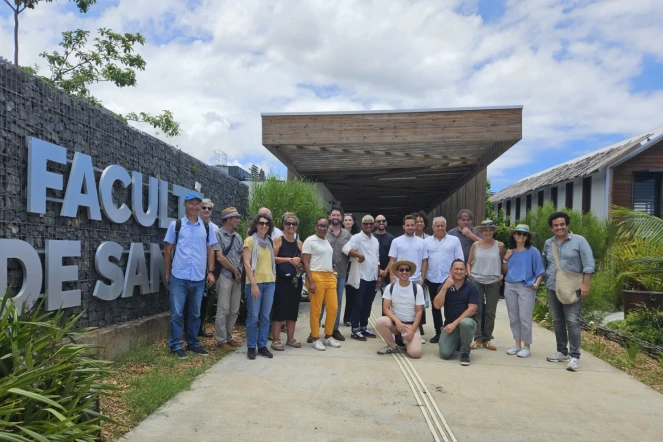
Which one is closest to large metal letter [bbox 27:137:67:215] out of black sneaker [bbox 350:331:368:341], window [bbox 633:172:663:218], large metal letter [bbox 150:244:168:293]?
large metal letter [bbox 150:244:168:293]

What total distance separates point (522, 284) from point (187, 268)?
4.04 metres

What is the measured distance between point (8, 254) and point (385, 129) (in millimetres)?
8167

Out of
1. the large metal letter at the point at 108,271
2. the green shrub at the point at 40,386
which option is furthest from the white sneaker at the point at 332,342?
the green shrub at the point at 40,386

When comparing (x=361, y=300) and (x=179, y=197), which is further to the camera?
(x=179, y=197)

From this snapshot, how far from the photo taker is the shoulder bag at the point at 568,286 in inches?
234

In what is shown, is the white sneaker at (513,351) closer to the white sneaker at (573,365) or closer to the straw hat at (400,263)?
the white sneaker at (573,365)

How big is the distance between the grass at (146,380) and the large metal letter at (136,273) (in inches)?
26.8

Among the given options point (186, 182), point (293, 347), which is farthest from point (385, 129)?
point (293, 347)

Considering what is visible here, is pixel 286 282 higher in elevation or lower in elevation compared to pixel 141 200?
lower

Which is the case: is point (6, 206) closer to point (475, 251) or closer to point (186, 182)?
point (186, 182)

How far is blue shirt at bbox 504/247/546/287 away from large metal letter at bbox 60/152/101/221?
486 cm

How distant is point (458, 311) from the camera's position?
20.4 feet

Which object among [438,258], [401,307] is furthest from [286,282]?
[438,258]

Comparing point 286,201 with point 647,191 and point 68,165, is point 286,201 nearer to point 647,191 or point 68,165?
point 68,165
